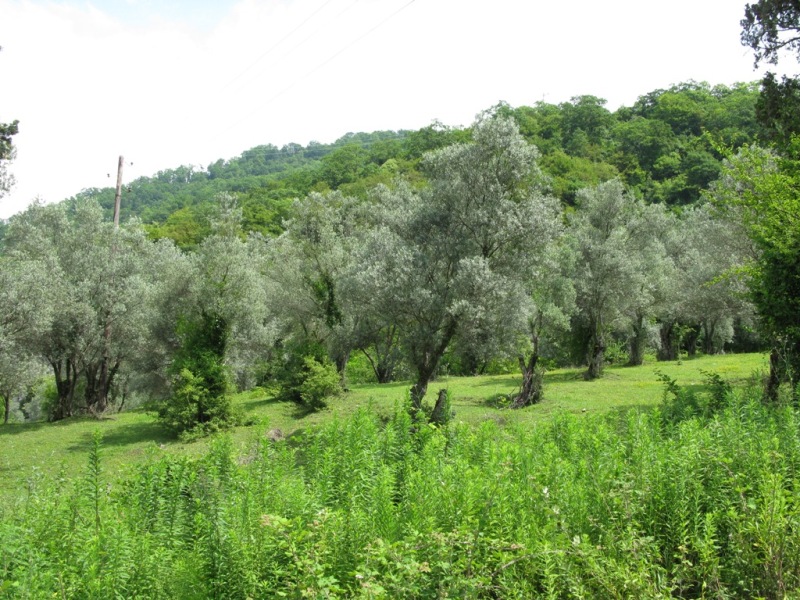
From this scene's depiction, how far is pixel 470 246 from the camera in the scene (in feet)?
59.7

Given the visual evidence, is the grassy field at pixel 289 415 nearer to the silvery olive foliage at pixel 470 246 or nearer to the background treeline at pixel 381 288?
the background treeline at pixel 381 288

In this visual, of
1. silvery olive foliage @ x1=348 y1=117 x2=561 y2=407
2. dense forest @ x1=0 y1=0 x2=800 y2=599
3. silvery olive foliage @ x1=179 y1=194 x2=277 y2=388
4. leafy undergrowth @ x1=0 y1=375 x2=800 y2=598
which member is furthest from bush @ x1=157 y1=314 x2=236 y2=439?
leafy undergrowth @ x1=0 y1=375 x2=800 y2=598

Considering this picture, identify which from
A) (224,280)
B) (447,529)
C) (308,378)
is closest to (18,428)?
(224,280)

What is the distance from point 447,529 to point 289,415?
20.8m

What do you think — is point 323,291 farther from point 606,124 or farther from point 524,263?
point 606,124

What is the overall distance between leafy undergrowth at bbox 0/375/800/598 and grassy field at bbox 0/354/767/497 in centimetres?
1059

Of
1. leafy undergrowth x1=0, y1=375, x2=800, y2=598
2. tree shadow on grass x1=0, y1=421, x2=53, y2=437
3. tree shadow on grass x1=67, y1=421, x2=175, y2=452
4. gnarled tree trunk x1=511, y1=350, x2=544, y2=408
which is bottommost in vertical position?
tree shadow on grass x1=67, y1=421, x2=175, y2=452

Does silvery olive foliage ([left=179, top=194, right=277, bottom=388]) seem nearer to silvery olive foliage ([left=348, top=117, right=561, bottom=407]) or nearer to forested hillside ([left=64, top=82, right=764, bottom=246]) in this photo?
silvery olive foliage ([left=348, top=117, right=561, bottom=407])

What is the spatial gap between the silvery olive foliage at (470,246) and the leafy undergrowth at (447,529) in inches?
432

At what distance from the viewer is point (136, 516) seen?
244 inches

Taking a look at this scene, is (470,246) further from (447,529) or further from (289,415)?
(447,529)

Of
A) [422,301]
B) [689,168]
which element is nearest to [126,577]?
[422,301]

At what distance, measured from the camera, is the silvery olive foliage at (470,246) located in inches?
699

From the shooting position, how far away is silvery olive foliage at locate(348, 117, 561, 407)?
1777 centimetres
